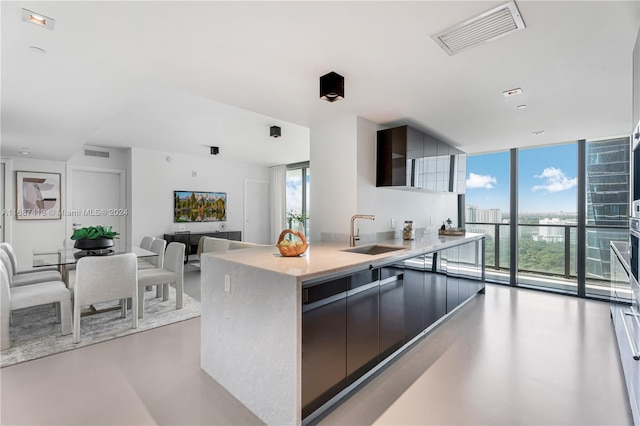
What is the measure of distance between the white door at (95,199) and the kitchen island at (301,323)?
5328 mm

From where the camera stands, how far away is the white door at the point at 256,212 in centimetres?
826

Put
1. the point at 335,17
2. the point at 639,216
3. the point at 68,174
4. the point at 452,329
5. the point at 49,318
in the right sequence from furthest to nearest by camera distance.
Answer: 1. the point at 68,174
2. the point at 49,318
3. the point at 452,329
4. the point at 639,216
5. the point at 335,17

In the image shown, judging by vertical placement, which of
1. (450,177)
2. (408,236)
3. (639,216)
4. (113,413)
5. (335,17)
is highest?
(335,17)

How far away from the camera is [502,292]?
4.66 meters

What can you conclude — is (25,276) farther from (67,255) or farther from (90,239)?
(90,239)

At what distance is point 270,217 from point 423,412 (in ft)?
23.7

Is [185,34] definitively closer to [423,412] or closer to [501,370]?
[423,412]

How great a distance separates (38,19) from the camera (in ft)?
5.41

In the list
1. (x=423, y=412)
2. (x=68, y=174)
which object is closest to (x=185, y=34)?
(x=423, y=412)

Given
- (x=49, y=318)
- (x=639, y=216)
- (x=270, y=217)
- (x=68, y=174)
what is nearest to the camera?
(x=639, y=216)

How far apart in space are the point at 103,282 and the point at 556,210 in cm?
626

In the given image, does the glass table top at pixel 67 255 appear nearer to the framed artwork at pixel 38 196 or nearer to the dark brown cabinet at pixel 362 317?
the framed artwork at pixel 38 196

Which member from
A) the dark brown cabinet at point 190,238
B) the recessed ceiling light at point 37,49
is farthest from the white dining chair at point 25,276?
the recessed ceiling light at point 37,49

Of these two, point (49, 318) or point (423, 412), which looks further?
point (49, 318)
